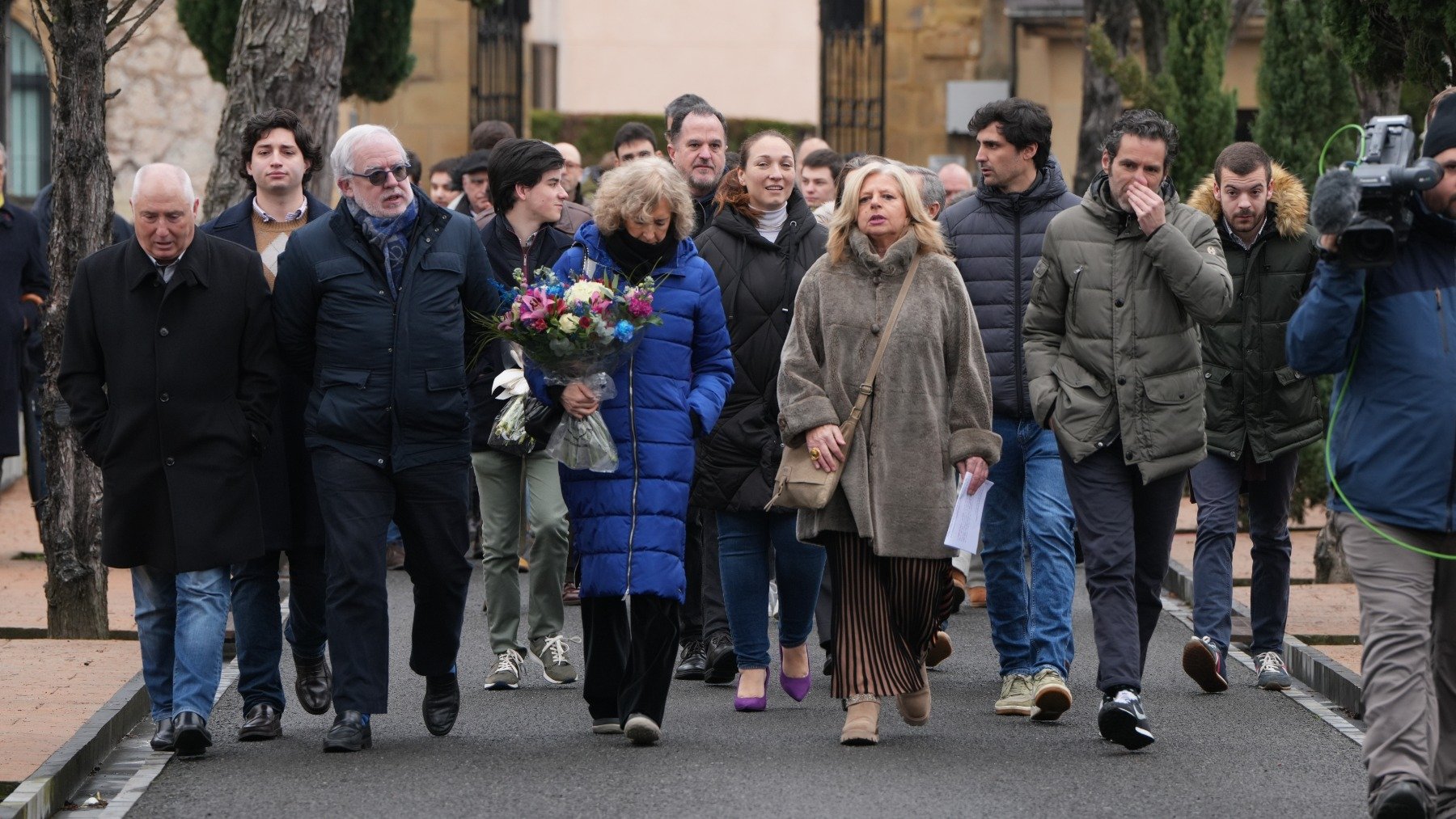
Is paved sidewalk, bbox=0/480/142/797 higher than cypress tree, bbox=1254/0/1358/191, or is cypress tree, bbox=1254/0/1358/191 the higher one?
cypress tree, bbox=1254/0/1358/191

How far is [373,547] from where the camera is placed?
7.77m

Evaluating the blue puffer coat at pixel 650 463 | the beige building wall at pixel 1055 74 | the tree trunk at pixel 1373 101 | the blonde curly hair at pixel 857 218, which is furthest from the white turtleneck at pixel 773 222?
the beige building wall at pixel 1055 74

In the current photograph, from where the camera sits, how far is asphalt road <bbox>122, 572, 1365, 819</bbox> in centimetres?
700

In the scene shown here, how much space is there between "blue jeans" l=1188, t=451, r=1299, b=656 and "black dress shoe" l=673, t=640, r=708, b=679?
2.01 meters

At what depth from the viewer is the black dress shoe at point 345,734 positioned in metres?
7.78

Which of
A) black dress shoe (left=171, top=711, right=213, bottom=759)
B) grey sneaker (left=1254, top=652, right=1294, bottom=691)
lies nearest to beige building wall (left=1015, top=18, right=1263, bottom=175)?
grey sneaker (left=1254, top=652, right=1294, bottom=691)

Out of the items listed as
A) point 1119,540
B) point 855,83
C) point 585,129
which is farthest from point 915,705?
point 855,83

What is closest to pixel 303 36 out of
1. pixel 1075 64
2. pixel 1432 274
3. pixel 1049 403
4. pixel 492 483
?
pixel 492 483

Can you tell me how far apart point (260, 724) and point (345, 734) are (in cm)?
46

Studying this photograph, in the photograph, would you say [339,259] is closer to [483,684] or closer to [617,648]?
[617,648]

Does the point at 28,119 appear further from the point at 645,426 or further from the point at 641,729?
the point at 641,729

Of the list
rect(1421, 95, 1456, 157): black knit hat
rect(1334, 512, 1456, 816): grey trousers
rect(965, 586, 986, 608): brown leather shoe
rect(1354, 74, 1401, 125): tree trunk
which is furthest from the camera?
rect(1354, 74, 1401, 125): tree trunk

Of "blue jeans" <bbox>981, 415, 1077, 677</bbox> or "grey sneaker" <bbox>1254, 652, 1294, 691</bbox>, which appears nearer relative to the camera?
"blue jeans" <bbox>981, 415, 1077, 677</bbox>

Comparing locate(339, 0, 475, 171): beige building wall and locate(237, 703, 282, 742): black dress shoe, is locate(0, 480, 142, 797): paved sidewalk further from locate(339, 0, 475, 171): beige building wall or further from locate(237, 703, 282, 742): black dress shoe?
locate(339, 0, 475, 171): beige building wall
